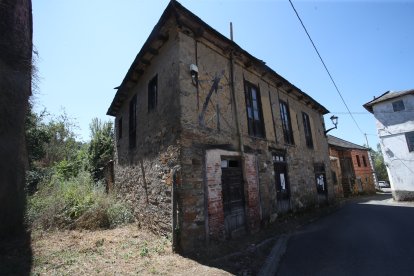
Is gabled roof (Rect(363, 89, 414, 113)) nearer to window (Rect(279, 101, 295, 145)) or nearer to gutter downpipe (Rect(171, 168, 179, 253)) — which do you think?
window (Rect(279, 101, 295, 145))

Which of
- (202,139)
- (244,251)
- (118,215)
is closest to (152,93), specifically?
(202,139)

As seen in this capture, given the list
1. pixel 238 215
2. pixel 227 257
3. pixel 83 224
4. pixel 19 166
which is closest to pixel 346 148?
pixel 238 215

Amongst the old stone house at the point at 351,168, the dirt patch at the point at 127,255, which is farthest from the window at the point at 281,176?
the old stone house at the point at 351,168

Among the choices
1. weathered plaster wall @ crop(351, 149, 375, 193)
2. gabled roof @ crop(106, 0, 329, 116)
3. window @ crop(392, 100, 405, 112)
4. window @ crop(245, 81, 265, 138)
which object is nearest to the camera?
gabled roof @ crop(106, 0, 329, 116)

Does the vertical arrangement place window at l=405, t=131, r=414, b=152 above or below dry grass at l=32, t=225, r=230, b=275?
above

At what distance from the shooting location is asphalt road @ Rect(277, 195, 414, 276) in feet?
14.7

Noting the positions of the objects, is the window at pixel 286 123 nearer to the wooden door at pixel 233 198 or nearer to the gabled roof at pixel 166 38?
the gabled roof at pixel 166 38

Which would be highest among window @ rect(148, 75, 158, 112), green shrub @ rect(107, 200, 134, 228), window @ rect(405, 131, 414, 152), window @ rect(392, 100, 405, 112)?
window @ rect(392, 100, 405, 112)

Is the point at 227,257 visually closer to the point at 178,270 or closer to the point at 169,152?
the point at 178,270

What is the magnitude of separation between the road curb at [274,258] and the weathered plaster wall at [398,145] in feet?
43.9

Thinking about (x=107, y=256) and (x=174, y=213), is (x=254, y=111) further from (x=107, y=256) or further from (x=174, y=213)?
(x=107, y=256)

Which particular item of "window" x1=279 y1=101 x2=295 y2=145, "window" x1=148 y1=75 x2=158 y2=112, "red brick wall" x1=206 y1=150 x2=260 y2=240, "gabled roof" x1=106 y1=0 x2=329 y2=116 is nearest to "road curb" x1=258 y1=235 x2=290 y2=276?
"red brick wall" x1=206 y1=150 x2=260 y2=240

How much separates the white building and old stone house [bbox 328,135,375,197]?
15.6 feet

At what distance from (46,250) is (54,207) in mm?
2642
